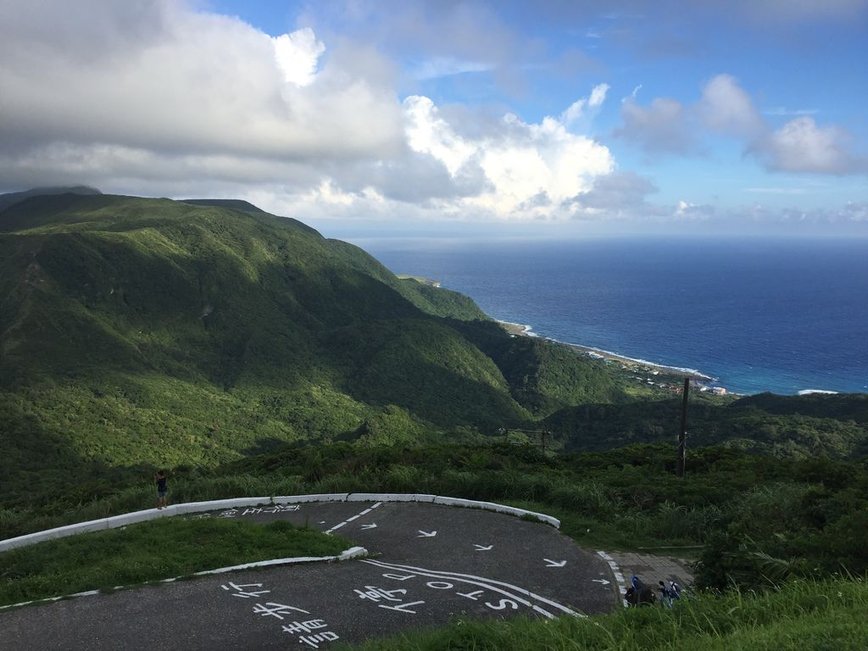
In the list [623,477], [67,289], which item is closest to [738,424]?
[623,477]

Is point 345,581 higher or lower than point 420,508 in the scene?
higher

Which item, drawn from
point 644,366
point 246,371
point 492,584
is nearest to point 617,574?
point 492,584

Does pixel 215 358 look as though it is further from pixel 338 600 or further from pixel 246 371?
pixel 338 600

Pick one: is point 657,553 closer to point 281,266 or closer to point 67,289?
point 67,289

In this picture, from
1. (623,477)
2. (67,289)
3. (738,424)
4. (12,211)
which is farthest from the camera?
(12,211)

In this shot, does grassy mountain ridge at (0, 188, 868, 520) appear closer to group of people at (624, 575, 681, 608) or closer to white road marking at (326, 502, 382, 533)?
white road marking at (326, 502, 382, 533)

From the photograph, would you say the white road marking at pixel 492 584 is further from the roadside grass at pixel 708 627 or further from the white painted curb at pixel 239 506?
the white painted curb at pixel 239 506

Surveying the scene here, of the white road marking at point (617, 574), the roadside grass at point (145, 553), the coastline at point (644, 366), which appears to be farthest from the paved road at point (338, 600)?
the coastline at point (644, 366)
